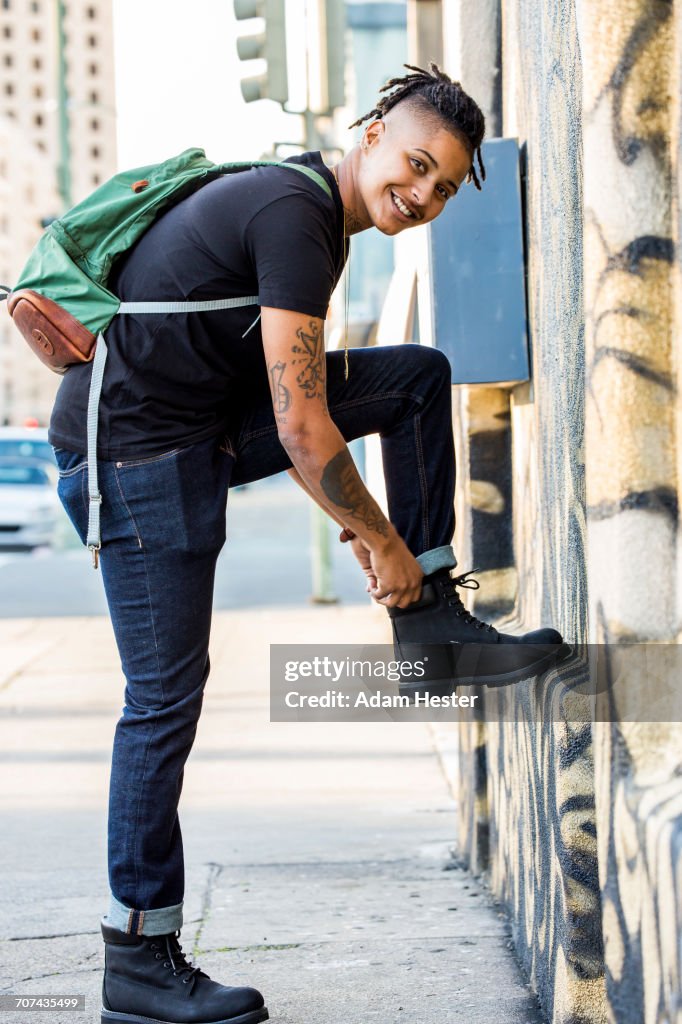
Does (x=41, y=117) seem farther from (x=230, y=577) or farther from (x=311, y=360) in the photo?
(x=311, y=360)

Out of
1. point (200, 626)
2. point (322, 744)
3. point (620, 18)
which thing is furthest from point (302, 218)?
point (322, 744)

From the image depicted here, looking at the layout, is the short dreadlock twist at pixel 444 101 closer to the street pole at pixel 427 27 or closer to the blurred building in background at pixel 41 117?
the street pole at pixel 427 27

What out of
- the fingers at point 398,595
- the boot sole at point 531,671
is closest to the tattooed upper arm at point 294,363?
the fingers at point 398,595

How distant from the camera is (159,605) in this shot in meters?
2.69

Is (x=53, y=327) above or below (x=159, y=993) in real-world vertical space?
above

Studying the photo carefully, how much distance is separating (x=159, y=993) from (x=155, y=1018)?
0.05m

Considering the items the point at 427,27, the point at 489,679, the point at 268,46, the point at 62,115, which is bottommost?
the point at 489,679

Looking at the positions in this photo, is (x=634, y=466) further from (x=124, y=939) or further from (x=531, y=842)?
(x=124, y=939)

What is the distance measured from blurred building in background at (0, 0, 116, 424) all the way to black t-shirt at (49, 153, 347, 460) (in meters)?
93.2

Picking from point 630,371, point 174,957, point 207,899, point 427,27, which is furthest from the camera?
point 427,27

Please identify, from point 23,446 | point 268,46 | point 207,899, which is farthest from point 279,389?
point 23,446

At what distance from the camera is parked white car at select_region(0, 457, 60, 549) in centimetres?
1981

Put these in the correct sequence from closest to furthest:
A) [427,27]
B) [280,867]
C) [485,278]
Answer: [485,278] < [280,867] < [427,27]

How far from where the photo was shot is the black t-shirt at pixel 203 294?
2.42m
